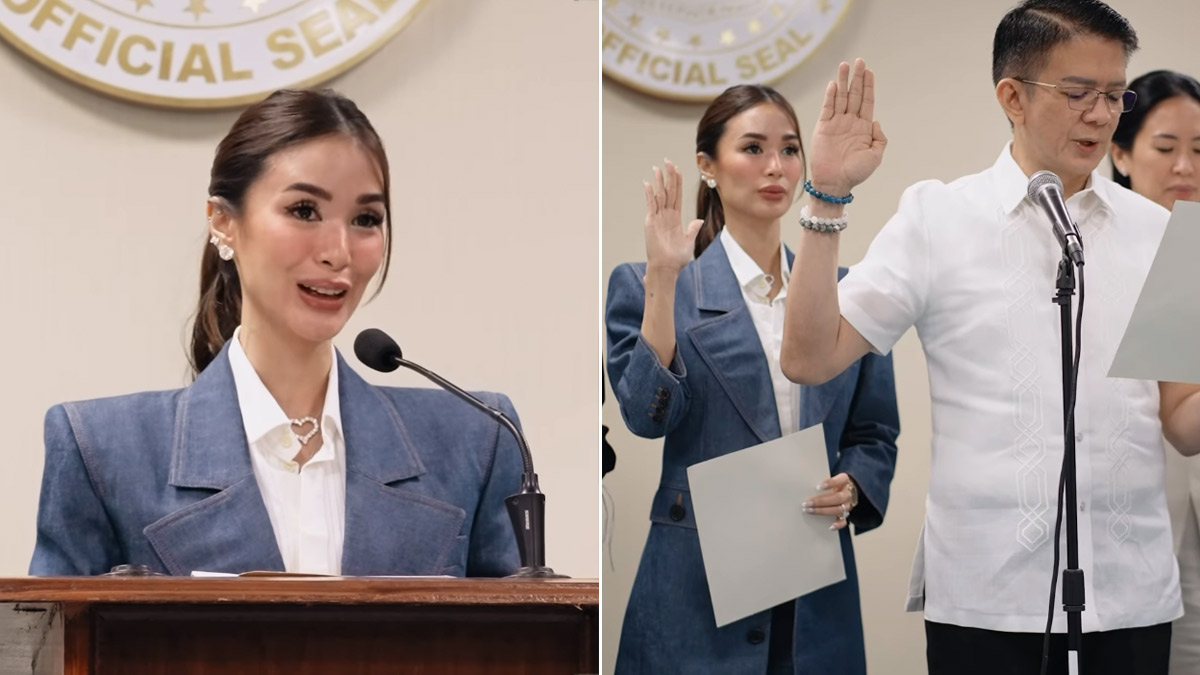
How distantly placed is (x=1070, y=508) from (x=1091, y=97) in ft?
2.46

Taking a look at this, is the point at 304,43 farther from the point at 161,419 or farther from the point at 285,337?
the point at 161,419

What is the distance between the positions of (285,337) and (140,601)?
913 millimetres

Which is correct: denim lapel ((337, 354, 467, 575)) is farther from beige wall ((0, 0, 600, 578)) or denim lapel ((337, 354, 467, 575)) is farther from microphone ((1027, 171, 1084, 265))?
microphone ((1027, 171, 1084, 265))

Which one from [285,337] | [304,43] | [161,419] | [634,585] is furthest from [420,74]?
[634,585]

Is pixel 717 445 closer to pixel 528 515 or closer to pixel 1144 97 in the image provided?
pixel 528 515

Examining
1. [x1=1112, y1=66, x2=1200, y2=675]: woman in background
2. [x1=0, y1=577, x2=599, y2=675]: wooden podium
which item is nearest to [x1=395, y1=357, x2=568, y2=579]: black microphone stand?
[x1=0, y1=577, x2=599, y2=675]: wooden podium

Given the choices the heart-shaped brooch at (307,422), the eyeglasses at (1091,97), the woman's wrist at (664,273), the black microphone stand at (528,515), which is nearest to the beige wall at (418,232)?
the heart-shaped brooch at (307,422)

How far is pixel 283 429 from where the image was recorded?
2.68 m

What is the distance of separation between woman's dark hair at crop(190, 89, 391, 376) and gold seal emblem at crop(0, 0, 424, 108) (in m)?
0.06

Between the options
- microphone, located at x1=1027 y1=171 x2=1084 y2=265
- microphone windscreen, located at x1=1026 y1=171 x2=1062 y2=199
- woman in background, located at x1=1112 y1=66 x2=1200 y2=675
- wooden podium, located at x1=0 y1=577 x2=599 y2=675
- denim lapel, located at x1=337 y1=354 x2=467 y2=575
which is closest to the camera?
wooden podium, located at x1=0 y1=577 x2=599 y2=675

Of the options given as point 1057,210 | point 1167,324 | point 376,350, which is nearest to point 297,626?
point 376,350

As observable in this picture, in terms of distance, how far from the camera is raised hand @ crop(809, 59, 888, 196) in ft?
7.53

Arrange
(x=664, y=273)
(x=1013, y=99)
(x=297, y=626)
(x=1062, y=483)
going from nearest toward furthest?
A: (x=297, y=626), (x=1062, y=483), (x=1013, y=99), (x=664, y=273)

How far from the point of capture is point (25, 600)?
1827 millimetres
